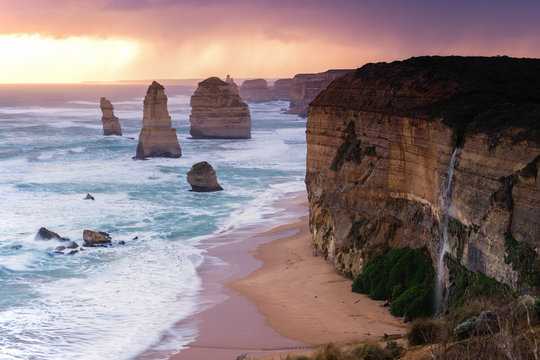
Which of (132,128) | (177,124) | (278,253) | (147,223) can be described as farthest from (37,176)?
(177,124)

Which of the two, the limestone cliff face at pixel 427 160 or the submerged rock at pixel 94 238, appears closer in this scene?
the limestone cliff face at pixel 427 160

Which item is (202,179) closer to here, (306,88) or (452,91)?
(452,91)

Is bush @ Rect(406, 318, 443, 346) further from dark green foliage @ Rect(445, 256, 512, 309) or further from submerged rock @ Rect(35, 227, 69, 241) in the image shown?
submerged rock @ Rect(35, 227, 69, 241)

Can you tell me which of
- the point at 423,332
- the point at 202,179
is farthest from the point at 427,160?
the point at 202,179

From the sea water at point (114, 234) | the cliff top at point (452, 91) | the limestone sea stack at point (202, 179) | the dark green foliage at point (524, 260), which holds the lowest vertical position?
the sea water at point (114, 234)

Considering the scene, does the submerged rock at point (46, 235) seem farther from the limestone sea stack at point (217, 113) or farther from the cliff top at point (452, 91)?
the limestone sea stack at point (217, 113)

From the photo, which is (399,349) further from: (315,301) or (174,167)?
(174,167)

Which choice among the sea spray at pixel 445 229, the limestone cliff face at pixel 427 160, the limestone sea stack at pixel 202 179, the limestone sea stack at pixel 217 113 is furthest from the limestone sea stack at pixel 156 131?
the sea spray at pixel 445 229
